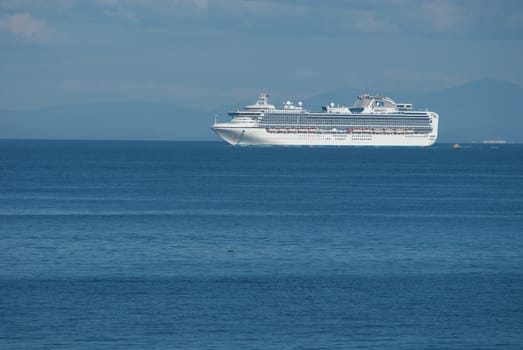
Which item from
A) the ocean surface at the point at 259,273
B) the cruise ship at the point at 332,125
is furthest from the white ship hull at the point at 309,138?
the ocean surface at the point at 259,273

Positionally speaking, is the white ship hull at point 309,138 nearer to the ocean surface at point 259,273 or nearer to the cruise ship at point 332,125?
the cruise ship at point 332,125

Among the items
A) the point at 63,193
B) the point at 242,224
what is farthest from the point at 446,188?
the point at 242,224

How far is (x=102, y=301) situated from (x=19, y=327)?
2777 mm

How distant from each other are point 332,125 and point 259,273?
11516cm

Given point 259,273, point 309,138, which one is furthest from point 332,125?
point 259,273

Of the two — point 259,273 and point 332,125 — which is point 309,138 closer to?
point 332,125

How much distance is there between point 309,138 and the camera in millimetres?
141875

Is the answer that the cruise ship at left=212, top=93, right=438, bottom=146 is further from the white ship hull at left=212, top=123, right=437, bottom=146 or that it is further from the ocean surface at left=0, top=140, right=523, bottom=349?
the ocean surface at left=0, top=140, right=523, bottom=349

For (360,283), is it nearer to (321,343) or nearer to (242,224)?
(321,343)

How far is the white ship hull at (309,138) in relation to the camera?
450ft

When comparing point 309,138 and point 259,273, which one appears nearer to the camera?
point 259,273

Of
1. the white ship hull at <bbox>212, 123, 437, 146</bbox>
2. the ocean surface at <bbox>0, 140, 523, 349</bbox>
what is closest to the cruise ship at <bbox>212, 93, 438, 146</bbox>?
the white ship hull at <bbox>212, 123, 437, 146</bbox>

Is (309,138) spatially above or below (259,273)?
above

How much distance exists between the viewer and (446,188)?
6669 cm
